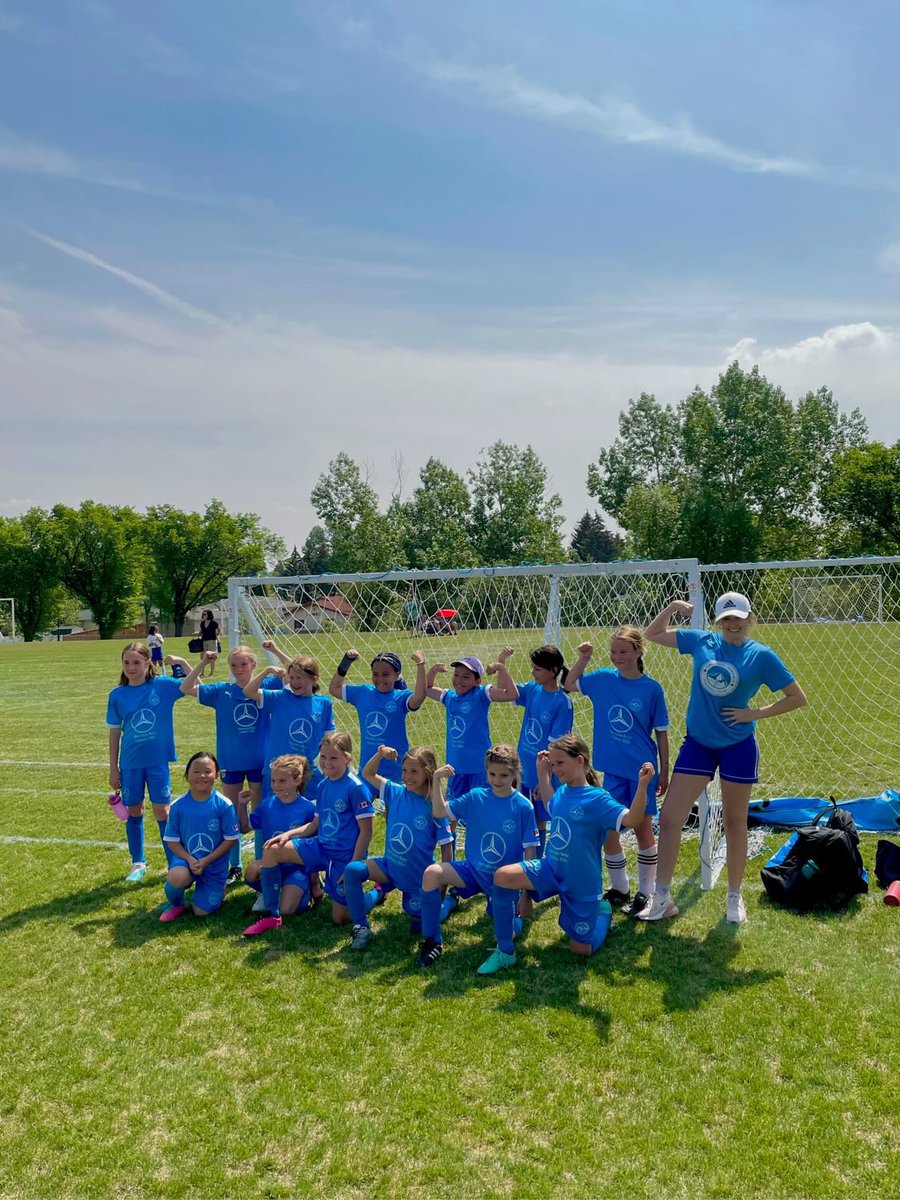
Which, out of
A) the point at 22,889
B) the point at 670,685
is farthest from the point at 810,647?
the point at 22,889

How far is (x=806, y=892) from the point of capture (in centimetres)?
501

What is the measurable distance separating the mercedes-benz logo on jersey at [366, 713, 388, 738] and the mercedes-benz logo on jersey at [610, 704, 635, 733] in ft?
5.38

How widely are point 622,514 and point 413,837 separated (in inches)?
1926

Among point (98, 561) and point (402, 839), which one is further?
point (98, 561)

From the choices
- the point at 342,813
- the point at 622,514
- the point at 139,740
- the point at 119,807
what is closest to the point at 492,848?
the point at 342,813

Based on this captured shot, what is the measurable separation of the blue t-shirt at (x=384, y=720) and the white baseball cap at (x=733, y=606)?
2.25 m

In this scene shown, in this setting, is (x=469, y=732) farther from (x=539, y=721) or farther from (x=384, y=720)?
(x=384, y=720)

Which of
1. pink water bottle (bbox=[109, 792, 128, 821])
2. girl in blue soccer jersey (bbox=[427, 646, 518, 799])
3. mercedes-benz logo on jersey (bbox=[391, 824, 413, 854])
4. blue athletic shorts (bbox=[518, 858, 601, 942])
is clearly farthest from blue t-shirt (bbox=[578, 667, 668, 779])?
pink water bottle (bbox=[109, 792, 128, 821])

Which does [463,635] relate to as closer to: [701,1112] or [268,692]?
[268,692]

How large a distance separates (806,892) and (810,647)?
14.0 m

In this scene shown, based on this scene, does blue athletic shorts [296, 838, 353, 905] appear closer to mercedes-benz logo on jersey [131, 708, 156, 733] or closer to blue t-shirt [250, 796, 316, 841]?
blue t-shirt [250, 796, 316, 841]

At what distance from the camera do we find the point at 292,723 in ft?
18.9

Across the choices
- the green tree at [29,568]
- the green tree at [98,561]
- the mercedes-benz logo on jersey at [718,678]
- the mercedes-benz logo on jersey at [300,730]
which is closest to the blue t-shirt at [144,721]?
the mercedes-benz logo on jersey at [300,730]

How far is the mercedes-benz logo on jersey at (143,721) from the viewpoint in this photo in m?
5.76
